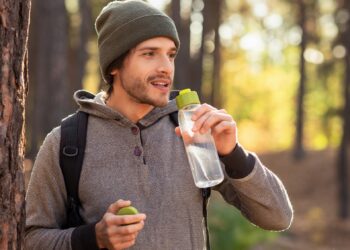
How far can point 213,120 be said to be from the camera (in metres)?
3.35

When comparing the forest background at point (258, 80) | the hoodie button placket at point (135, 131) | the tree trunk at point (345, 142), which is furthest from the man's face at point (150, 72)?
the tree trunk at point (345, 142)

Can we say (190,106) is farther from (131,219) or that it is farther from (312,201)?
(312,201)

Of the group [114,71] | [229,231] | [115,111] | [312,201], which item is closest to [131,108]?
[115,111]

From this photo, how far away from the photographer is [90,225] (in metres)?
3.42

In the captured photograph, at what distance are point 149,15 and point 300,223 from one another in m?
19.9

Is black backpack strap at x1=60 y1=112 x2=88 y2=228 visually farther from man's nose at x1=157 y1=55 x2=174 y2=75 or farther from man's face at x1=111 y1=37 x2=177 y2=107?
man's nose at x1=157 y1=55 x2=174 y2=75

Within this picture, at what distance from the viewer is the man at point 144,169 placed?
11.6 feet

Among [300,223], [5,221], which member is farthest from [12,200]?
[300,223]

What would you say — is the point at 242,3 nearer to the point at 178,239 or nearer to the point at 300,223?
the point at 300,223

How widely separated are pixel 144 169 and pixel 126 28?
67 centimetres

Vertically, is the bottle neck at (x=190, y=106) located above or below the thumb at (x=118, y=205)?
above

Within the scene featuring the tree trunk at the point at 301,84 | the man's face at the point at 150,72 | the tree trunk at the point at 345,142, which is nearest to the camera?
the man's face at the point at 150,72

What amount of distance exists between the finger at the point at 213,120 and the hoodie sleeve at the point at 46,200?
0.70 m

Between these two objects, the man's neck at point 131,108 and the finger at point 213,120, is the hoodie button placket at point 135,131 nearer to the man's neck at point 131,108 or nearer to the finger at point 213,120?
the man's neck at point 131,108
